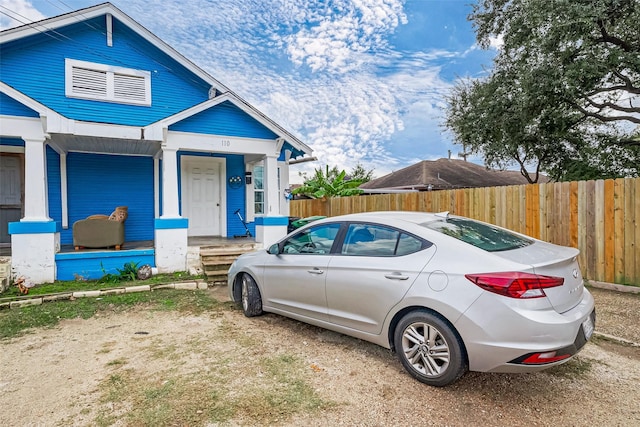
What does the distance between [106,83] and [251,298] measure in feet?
22.2

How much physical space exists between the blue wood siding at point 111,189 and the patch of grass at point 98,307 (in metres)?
3.75

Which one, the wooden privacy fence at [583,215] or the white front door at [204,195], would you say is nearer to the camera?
the wooden privacy fence at [583,215]

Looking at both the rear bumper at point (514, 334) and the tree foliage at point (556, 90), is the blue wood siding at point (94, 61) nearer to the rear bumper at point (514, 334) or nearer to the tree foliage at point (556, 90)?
the rear bumper at point (514, 334)

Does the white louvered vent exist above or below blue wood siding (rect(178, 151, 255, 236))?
above

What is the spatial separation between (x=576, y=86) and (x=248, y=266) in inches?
396

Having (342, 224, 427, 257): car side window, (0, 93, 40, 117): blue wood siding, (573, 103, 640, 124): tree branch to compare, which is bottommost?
(342, 224, 427, 257): car side window

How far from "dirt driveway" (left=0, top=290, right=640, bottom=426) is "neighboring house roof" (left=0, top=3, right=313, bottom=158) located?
Answer: 4.52 m

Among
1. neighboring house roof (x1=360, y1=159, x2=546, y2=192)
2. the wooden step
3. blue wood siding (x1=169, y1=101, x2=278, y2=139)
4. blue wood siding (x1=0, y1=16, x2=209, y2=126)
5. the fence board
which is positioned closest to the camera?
the fence board

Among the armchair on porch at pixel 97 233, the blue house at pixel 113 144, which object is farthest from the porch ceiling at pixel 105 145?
the armchair on porch at pixel 97 233

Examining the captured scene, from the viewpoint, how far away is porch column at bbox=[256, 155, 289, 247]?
29.4ft

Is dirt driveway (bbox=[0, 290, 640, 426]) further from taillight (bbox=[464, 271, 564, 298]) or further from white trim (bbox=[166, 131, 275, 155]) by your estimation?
white trim (bbox=[166, 131, 275, 155])

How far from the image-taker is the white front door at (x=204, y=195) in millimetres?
10133

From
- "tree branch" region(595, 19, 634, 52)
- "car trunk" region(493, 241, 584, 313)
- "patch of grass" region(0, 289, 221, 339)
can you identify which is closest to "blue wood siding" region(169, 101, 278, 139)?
"patch of grass" region(0, 289, 221, 339)

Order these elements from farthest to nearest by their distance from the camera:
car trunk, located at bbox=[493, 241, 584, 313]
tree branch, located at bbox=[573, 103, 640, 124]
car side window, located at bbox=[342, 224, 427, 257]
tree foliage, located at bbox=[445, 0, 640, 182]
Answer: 1. tree branch, located at bbox=[573, 103, 640, 124]
2. tree foliage, located at bbox=[445, 0, 640, 182]
3. car side window, located at bbox=[342, 224, 427, 257]
4. car trunk, located at bbox=[493, 241, 584, 313]
